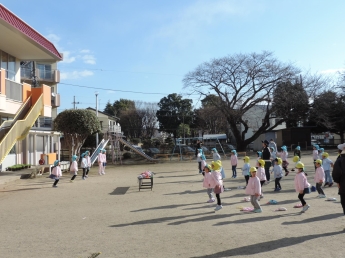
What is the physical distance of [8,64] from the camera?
18.6 metres

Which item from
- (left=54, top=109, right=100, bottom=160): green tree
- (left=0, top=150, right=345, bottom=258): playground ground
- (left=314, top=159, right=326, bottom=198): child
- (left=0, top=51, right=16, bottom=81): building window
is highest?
(left=0, top=51, right=16, bottom=81): building window

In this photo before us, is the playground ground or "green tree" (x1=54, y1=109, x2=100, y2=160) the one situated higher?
"green tree" (x1=54, y1=109, x2=100, y2=160)

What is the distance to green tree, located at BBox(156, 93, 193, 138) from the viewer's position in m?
56.8

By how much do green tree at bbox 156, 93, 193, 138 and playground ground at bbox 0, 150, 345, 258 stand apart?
44.6m

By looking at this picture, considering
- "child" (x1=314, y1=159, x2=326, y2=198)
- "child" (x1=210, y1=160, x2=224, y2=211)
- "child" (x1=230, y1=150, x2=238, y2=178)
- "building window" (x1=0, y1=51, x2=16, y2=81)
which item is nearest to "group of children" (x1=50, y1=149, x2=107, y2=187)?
"building window" (x1=0, y1=51, x2=16, y2=81)

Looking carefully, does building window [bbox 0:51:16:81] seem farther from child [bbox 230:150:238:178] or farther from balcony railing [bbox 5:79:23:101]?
child [bbox 230:150:238:178]

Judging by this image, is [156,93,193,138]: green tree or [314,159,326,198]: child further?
[156,93,193,138]: green tree

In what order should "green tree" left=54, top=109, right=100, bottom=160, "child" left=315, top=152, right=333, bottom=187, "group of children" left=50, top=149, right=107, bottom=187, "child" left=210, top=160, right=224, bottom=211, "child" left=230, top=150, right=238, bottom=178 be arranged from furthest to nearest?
"green tree" left=54, top=109, right=100, bottom=160
"child" left=230, top=150, right=238, bottom=178
"group of children" left=50, top=149, right=107, bottom=187
"child" left=315, top=152, right=333, bottom=187
"child" left=210, top=160, right=224, bottom=211

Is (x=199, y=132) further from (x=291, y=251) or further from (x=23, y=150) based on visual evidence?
(x=291, y=251)

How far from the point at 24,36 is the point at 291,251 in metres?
15.2

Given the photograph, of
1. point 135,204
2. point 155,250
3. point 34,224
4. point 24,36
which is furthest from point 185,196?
point 24,36

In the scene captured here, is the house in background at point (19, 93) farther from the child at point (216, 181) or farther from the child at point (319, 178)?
the child at point (319, 178)

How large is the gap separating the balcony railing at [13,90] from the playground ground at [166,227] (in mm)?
6180

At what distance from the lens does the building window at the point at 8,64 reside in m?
18.0
